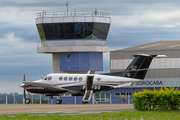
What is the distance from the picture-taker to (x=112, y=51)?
201 feet

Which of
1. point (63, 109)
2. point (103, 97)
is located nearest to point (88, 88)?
point (63, 109)

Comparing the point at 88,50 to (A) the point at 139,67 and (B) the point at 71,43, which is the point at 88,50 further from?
(A) the point at 139,67

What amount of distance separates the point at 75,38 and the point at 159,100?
33.8 meters

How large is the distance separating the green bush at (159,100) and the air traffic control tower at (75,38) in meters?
32.5

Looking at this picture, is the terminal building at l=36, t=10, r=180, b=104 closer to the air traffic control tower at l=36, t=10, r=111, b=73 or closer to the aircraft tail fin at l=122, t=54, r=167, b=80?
the air traffic control tower at l=36, t=10, r=111, b=73

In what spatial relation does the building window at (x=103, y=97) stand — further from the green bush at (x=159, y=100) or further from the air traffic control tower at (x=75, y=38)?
the green bush at (x=159, y=100)

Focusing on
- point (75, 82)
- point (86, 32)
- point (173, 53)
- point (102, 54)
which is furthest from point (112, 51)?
point (75, 82)

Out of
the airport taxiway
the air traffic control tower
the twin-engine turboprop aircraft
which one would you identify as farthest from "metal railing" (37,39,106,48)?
the airport taxiway

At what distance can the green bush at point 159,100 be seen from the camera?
2508 centimetres

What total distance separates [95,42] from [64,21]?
642 cm

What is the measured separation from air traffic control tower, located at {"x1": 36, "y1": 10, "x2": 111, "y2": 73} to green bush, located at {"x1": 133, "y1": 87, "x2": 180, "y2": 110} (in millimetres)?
32487

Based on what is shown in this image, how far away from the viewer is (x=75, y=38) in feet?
189

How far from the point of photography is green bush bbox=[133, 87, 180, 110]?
25078mm

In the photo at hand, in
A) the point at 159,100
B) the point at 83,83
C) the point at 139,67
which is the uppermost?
the point at 139,67
